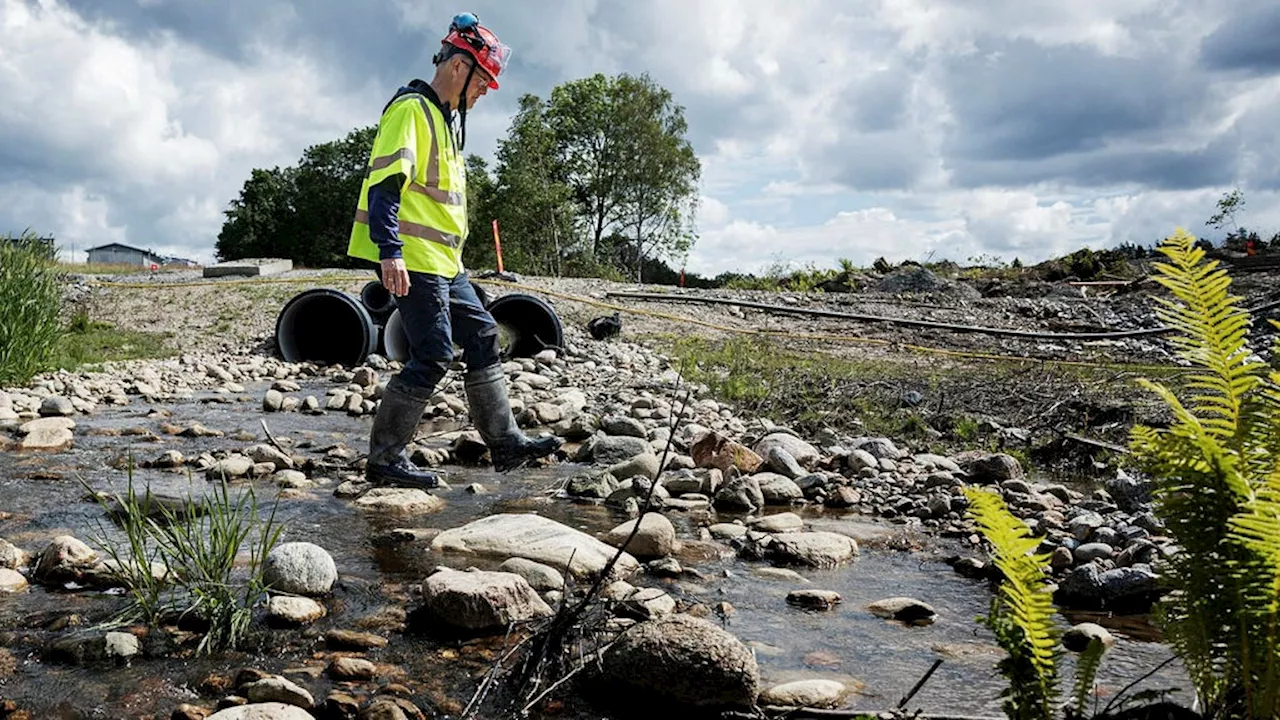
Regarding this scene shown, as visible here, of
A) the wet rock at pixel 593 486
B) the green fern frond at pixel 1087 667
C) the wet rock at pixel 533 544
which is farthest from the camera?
the wet rock at pixel 593 486

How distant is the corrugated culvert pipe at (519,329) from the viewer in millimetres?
12914

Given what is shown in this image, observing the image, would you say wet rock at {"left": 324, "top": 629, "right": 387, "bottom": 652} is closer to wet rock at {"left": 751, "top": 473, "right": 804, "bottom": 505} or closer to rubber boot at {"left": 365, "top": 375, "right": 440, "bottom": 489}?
rubber boot at {"left": 365, "top": 375, "right": 440, "bottom": 489}

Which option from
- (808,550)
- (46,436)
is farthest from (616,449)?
(46,436)

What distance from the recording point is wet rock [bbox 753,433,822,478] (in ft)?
20.9

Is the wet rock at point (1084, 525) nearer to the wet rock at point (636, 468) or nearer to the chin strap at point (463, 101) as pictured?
the wet rock at point (636, 468)

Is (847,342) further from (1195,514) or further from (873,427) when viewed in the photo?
(1195,514)

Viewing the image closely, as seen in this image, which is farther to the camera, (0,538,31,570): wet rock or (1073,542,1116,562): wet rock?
(1073,542,1116,562): wet rock

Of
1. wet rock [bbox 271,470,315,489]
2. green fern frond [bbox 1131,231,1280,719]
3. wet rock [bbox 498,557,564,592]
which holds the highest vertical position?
green fern frond [bbox 1131,231,1280,719]

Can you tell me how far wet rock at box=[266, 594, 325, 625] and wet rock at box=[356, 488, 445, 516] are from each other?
175cm

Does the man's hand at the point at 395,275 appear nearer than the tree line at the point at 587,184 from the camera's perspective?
Yes

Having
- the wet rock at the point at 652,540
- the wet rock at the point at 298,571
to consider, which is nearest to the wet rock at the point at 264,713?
the wet rock at the point at 298,571

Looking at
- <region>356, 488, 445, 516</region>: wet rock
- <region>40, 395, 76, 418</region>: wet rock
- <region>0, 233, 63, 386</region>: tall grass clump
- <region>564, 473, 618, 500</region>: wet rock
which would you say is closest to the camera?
<region>356, 488, 445, 516</region>: wet rock

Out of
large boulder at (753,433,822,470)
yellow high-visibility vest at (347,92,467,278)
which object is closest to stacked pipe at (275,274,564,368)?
large boulder at (753,433,822,470)

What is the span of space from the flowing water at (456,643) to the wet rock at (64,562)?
9 cm
